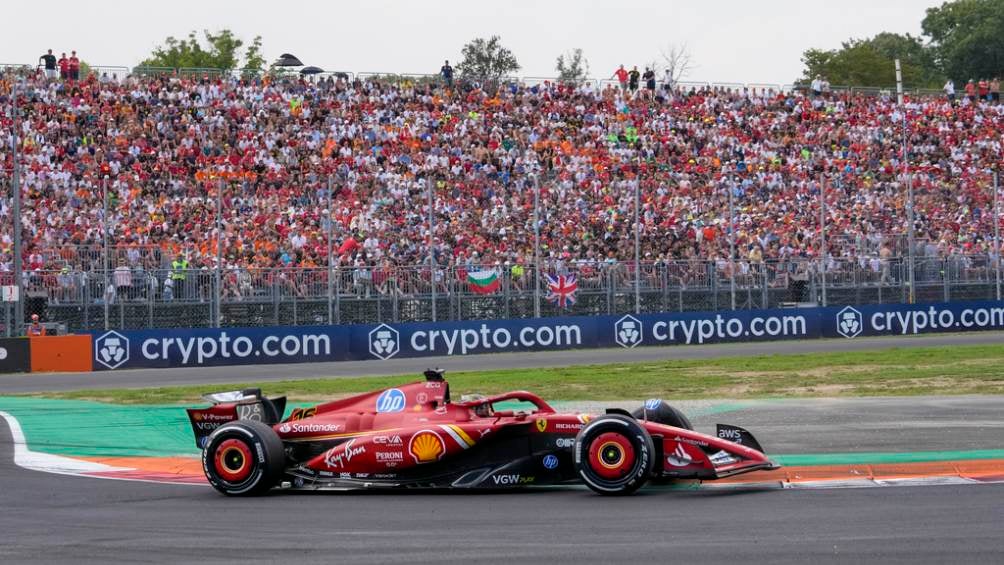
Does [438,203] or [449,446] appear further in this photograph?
[438,203]

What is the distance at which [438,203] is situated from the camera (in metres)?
34.8

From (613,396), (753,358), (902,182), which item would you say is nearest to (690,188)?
(902,182)

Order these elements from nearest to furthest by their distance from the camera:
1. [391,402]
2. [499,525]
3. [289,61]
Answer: [499,525] < [391,402] < [289,61]

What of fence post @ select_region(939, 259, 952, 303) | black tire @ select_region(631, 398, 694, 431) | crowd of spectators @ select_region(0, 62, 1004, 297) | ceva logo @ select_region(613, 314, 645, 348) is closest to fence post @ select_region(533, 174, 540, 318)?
crowd of spectators @ select_region(0, 62, 1004, 297)

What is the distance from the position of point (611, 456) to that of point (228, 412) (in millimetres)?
3489

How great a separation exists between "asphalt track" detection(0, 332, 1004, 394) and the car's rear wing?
1368 cm

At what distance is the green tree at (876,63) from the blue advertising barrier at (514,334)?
55919 millimetres

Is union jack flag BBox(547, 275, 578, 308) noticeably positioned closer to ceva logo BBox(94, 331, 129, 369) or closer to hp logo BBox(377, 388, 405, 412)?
ceva logo BBox(94, 331, 129, 369)

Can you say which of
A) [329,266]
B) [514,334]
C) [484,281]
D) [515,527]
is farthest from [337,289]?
[515,527]

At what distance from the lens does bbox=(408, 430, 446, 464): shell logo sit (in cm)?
1087

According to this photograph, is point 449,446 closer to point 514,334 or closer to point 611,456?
point 611,456

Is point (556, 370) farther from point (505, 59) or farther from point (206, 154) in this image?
point (505, 59)

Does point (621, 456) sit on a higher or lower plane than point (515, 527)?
higher

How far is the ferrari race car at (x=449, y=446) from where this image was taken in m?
10.3
